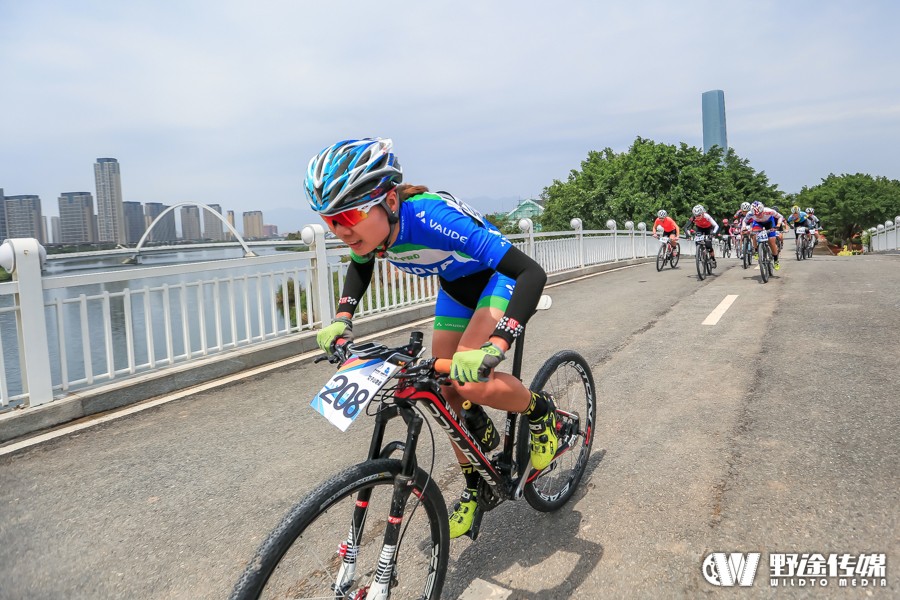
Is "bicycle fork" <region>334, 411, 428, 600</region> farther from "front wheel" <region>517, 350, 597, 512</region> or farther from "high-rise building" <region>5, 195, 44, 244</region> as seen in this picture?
"high-rise building" <region>5, 195, 44, 244</region>

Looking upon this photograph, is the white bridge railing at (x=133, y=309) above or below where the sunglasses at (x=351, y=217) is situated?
below

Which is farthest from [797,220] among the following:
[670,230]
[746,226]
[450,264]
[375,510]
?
[375,510]

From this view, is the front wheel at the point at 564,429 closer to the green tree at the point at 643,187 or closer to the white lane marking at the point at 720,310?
the white lane marking at the point at 720,310

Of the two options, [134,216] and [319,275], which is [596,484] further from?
[134,216]

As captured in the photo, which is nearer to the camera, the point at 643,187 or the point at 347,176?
the point at 347,176

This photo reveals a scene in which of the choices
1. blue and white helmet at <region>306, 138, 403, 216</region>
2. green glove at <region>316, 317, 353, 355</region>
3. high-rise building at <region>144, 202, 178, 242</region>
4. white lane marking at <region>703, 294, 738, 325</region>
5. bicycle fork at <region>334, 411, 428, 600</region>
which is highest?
high-rise building at <region>144, 202, 178, 242</region>

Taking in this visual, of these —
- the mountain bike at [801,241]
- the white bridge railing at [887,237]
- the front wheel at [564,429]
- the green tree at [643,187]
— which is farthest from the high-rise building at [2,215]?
the green tree at [643,187]

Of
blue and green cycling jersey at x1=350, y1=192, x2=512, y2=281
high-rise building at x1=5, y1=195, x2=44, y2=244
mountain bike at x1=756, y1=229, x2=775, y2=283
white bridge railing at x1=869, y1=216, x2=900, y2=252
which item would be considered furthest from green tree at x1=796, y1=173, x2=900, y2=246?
blue and green cycling jersey at x1=350, y1=192, x2=512, y2=281

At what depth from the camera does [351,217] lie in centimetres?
237

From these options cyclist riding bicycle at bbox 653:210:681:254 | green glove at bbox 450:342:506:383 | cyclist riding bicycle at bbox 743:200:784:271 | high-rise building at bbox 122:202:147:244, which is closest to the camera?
green glove at bbox 450:342:506:383

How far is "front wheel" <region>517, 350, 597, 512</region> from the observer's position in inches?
121

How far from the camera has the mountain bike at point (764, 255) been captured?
1299 cm

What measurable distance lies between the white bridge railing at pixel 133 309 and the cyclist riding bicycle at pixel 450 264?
3814mm

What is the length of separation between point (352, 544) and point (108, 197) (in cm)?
6940
